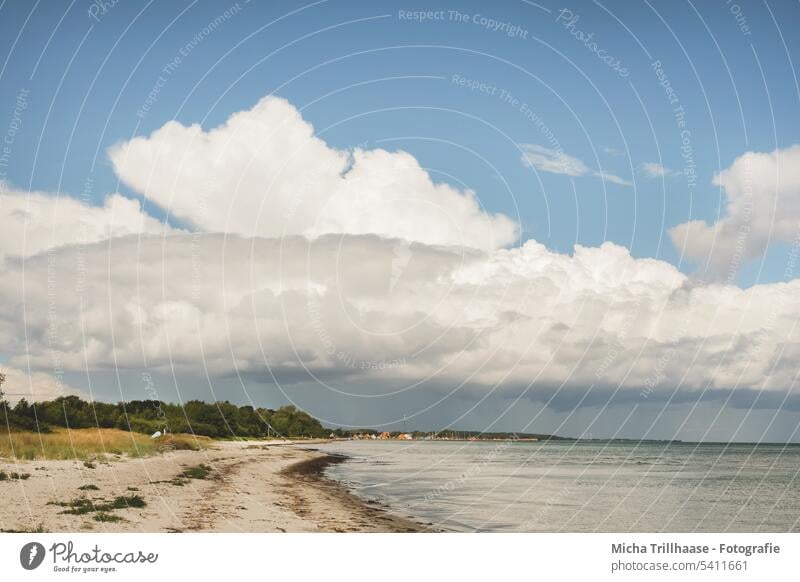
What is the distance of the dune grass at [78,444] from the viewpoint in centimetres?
3145

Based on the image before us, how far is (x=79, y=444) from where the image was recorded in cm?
3578

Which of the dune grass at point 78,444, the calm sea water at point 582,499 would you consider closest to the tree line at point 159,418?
the dune grass at point 78,444

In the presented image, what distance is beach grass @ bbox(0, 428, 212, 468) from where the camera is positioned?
31375 millimetres

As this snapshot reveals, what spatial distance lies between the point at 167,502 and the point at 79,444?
1306 cm
